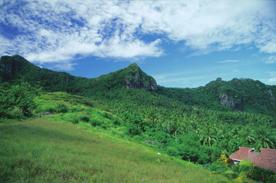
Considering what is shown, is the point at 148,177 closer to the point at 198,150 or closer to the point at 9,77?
the point at 198,150

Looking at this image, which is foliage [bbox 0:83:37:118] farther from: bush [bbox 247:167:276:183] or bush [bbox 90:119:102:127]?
bush [bbox 247:167:276:183]

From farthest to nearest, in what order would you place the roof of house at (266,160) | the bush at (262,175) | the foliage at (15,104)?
the roof of house at (266,160), the foliage at (15,104), the bush at (262,175)

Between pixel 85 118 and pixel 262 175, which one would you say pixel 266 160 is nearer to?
pixel 262 175

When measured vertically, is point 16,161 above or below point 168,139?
above

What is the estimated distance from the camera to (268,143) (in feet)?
269

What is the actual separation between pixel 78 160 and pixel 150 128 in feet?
214

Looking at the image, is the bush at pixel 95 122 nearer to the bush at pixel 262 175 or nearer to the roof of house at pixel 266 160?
the roof of house at pixel 266 160

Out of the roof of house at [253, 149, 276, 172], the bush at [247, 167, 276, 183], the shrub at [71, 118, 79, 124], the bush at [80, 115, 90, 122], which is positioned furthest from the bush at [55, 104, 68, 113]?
the bush at [247, 167, 276, 183]

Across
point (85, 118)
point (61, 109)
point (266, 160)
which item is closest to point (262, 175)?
point (266, 160)

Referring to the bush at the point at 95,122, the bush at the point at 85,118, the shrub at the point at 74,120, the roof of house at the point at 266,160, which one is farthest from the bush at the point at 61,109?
the roof of house at the point at 266,160

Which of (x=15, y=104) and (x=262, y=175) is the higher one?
(x=15, y=104)

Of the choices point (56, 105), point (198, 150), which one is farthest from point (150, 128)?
point (56, 105)

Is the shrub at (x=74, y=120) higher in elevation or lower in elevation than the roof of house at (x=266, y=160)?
higher

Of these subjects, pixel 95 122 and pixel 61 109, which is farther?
pixel 61 109
